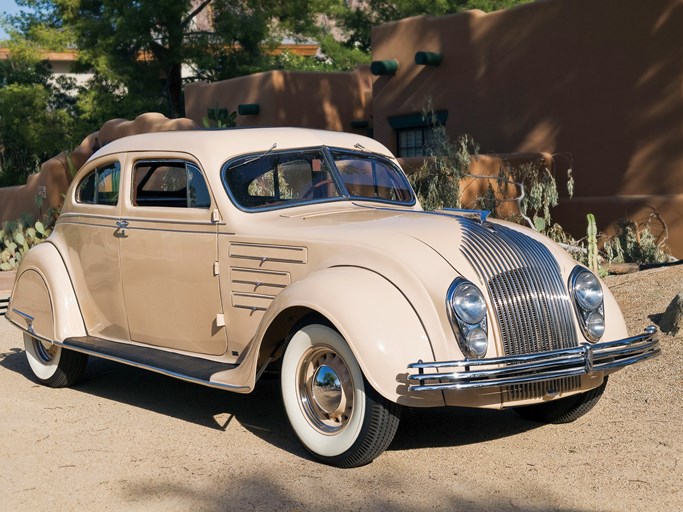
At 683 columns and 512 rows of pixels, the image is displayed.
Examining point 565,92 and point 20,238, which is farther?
point 20,238

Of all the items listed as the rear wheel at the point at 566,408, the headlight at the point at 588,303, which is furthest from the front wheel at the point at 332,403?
the rear wheel at the point at 566,408

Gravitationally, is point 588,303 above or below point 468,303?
below

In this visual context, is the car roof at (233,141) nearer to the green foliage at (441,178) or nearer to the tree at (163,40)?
the green foliage at (441,178)

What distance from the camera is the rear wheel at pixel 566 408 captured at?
18.4 feet

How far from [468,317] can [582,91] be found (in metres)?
10.1

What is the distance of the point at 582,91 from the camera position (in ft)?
46.1

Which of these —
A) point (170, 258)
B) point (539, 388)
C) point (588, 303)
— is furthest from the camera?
point (170, 258)

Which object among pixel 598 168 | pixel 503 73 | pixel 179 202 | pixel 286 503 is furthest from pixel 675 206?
pixel 286 503

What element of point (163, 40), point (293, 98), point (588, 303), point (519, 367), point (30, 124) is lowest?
point (519, 367)

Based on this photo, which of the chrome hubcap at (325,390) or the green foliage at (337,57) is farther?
the green foliage at (337,57)

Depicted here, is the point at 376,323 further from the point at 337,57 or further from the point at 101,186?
the point at 337,57

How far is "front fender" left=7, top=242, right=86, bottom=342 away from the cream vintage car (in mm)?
16

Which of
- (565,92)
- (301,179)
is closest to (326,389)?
(301,179)

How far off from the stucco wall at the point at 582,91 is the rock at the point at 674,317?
5.50 m
